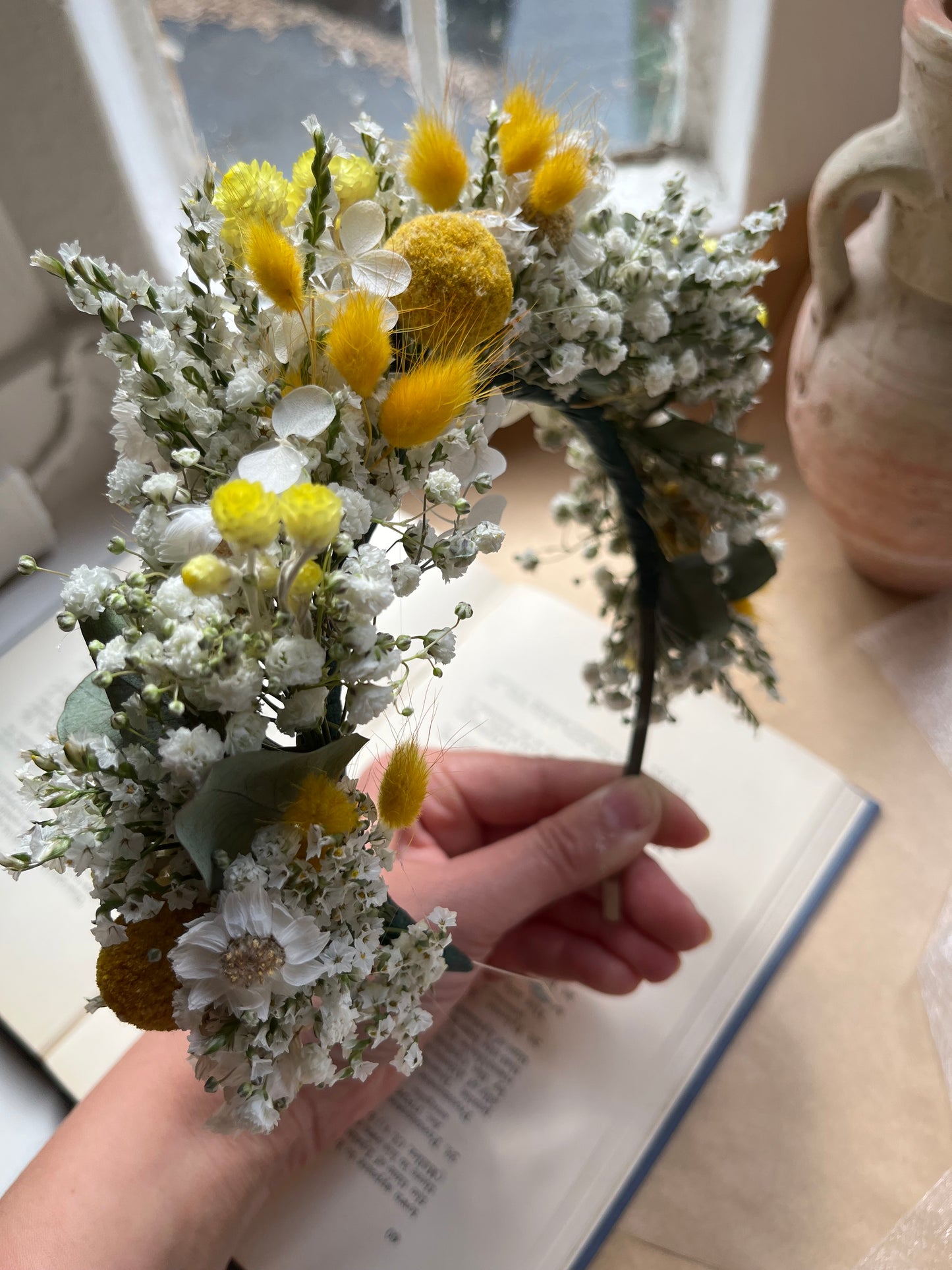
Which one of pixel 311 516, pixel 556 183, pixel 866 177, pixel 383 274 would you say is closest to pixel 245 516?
pixel 311 516

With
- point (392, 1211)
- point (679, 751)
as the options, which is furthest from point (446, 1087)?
point (679, 751)

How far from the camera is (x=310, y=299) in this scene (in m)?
0.33

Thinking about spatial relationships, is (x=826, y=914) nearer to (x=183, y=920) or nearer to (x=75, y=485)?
(x=183, y=920)

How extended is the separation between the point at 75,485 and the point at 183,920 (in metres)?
0.63

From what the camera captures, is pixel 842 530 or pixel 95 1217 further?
pixel 842 530

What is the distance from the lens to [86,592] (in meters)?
0.30

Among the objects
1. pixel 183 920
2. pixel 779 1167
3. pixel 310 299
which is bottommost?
pixel 779 1167

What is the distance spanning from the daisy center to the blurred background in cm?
55

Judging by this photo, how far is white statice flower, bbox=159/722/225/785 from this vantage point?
0.28 meters

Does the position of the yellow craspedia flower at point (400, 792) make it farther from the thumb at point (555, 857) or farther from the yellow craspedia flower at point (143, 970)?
the thumb at point (555, 857)

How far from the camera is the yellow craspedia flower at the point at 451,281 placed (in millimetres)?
338

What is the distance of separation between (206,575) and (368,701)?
0.21 ft

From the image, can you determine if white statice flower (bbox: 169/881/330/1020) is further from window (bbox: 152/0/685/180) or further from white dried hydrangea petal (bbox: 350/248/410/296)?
window (bbox: 152/0/685/180)

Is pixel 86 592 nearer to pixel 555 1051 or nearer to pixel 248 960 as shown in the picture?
pixel 248 960
